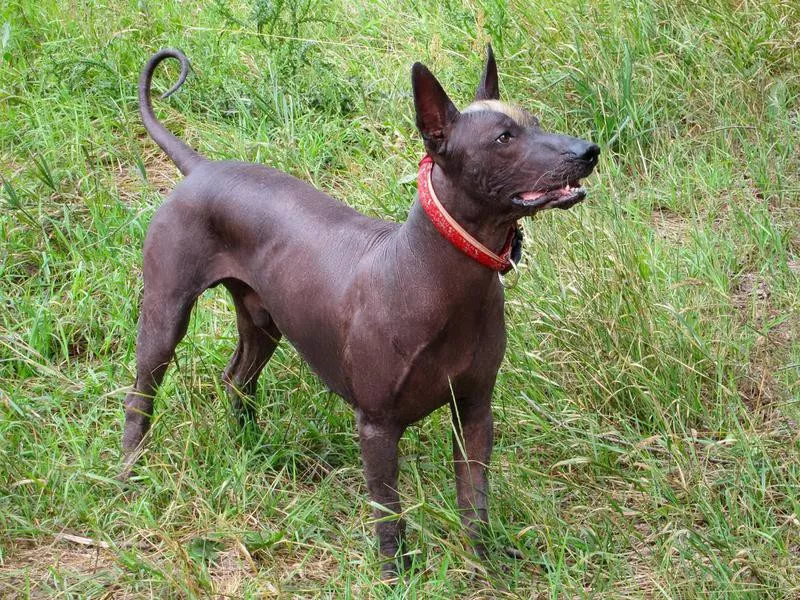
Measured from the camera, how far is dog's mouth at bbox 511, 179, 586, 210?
305cm

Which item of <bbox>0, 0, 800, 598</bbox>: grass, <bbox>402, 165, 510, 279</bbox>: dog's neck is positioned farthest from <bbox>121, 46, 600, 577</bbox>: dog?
<bbox>0, 0, 800, 598</bbox>: grass

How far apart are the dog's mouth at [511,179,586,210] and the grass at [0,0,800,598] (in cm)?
72

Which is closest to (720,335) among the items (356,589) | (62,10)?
(356,589)

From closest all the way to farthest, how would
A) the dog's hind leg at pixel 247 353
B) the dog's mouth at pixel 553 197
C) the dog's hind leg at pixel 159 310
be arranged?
1. the dog's mouth at pixel 553 197
2. the dog's hind leg at pixel 159 310
3. the dog's hind leg at pixel 247 353

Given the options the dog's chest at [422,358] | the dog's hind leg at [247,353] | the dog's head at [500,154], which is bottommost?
the dog's hind leg at [247,353]

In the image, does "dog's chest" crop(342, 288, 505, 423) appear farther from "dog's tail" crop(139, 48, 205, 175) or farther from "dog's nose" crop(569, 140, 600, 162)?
"dog's tail" crop(139, 48, 205, 175)

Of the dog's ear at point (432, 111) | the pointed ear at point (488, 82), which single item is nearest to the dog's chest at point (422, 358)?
the dog's ear at point (432, 111)

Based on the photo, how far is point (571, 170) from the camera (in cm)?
306

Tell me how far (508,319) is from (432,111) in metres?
1.39

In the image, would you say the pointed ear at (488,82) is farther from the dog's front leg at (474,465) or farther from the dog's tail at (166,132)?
the dog's tail at (166,132)

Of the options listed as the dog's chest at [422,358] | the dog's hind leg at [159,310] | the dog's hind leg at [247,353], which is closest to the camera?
the dog's chest at [422,358]

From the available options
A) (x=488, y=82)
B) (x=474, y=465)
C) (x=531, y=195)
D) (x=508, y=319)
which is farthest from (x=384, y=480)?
(x=488, y=82)

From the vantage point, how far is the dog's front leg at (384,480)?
3465mm

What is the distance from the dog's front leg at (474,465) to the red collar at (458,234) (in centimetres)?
51
